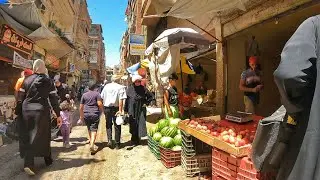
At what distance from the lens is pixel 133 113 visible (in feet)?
27.0

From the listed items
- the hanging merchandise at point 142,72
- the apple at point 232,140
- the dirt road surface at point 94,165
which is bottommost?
the dirt road surface at point 94,165

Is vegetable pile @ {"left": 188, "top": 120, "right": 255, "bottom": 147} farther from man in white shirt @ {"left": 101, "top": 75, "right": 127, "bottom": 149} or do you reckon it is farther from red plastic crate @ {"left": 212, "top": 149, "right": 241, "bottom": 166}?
man in white shirt @ {"left": 101, "top": 75, "right": 127, "bottom": 149}

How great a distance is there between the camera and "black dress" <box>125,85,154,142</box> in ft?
27.1

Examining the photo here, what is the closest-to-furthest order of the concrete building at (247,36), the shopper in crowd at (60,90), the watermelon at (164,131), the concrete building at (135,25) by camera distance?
1. the concrete building at (247,36)
2. the watermelon at (164,131)
3. the shopper in crowd at (60,90)
4. the concrete building at (135,25)

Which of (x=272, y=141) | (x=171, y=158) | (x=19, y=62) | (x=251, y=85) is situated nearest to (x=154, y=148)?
(x=171, y=158)

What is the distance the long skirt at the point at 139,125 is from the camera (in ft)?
27.2

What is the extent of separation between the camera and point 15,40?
43.6 feet

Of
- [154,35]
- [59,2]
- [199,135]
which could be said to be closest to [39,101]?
[199,135]

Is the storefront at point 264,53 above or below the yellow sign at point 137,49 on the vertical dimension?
below

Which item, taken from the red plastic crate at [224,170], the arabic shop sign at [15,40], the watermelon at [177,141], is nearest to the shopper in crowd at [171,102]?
the watermelon at [177,141]

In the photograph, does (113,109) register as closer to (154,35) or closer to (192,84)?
(192,84)

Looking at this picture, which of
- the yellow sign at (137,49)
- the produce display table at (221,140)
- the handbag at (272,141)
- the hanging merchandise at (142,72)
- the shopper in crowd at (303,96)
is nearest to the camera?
the shopper in crowd at (303,96)

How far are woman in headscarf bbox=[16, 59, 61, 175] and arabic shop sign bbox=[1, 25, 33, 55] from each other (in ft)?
23.4

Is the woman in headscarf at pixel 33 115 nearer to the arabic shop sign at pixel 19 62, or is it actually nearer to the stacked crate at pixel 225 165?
the stacked crate at pixel 225 165
